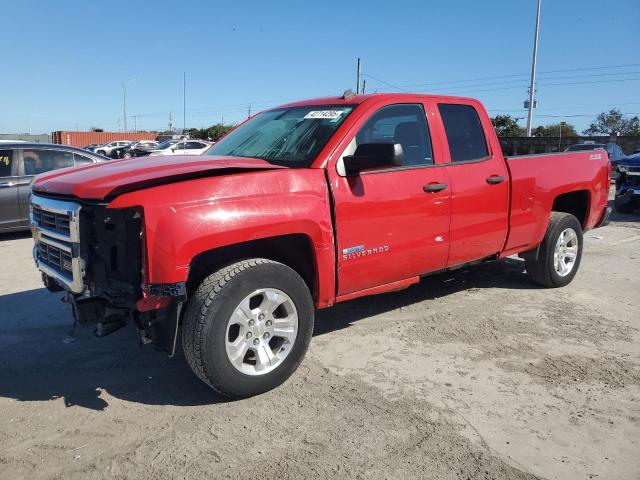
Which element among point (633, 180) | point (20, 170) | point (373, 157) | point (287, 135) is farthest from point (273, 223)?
point (633, 180)

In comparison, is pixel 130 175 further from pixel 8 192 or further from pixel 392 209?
pixel 8 192

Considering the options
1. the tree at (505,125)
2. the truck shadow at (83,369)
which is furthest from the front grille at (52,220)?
the tree at (505,125)

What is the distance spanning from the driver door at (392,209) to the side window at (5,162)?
22.7 feet

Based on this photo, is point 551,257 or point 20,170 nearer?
point 551,257

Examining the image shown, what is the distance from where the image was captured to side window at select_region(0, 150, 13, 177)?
8.59 meters

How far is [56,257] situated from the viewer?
354cm

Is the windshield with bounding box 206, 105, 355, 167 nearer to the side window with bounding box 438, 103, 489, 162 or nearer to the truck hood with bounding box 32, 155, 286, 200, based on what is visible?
the truck hood with bounding box 32, 155, 286, 200

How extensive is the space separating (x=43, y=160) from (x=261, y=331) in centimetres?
725

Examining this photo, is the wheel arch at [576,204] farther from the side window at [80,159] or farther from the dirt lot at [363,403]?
the side window at [80,159]

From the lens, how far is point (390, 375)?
376 cm

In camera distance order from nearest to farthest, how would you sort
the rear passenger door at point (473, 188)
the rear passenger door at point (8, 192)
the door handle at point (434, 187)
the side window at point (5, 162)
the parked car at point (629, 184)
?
the door handle at point (434, 187) → the rear passenger door at point (473, 188) → the rear passenger door at point (8, 192) → the side window at point (5, 162) → the parked car at point (629, 184)

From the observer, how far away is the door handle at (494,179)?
15.8 feet

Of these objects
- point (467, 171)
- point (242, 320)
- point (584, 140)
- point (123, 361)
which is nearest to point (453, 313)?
point (467, 171)

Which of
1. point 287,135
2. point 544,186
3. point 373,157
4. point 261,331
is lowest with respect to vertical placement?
point 261,331
